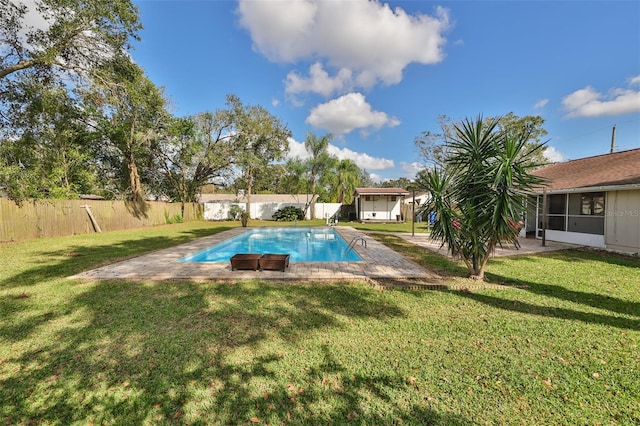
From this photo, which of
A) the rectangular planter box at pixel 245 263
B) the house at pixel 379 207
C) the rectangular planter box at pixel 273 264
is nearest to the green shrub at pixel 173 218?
the house at pixel 379 207

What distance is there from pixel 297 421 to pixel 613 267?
9.33 metres

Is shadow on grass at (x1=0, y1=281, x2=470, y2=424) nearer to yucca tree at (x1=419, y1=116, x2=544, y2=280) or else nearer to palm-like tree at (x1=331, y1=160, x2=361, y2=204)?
yucca tree at (x1=419, y1=116, x2=544, y2=280)

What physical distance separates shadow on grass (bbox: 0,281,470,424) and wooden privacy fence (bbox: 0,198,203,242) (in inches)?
395

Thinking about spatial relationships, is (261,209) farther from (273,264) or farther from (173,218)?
(273,264)

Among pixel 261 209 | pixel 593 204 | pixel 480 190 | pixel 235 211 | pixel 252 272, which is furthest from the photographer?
pixel 261 209

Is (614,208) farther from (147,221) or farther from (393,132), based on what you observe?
(147,221)

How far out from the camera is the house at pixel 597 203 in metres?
8.51

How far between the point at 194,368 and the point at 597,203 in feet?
46.1

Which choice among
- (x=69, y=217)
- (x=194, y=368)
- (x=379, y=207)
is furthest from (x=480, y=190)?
(x=379, y=207)

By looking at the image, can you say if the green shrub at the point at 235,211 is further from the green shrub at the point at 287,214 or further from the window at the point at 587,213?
the window at the point at 587,213

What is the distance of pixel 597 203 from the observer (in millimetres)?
9836

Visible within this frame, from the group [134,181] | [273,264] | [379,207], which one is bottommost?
[273,264]

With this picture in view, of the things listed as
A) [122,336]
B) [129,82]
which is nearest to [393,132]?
[129,82]

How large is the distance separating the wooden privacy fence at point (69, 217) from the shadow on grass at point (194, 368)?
1002cm
